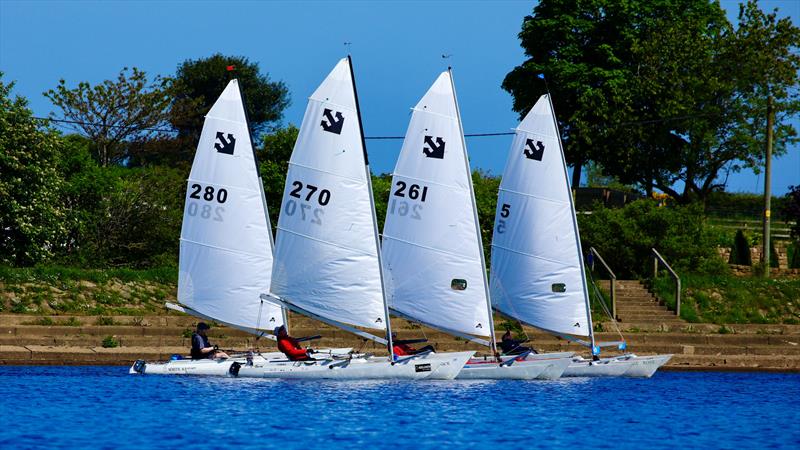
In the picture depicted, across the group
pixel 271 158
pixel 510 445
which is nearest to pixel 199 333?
pixel 510 445

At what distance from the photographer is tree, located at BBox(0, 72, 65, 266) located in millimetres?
45344

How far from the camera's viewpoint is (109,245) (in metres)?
50.9

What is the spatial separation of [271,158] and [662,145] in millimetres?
20450

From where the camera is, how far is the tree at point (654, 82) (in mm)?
62844

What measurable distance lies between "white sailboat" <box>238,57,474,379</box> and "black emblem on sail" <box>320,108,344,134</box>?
3cm

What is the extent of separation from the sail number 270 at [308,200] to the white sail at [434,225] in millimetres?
2224

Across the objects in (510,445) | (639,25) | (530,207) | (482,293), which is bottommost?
(510,445)

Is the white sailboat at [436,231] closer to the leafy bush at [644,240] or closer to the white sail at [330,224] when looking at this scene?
the white sail at [330,224]

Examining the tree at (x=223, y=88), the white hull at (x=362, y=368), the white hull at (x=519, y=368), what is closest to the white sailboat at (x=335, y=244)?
the white hull at (x=362, y=368)

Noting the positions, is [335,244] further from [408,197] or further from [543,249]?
[543,249]

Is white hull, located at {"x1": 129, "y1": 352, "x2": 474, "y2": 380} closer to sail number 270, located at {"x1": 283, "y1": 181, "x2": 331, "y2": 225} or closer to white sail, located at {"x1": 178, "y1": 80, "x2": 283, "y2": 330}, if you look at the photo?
white sail, located at {"x1": 178, "y1": 80, "x2": 283, "y2": 330}

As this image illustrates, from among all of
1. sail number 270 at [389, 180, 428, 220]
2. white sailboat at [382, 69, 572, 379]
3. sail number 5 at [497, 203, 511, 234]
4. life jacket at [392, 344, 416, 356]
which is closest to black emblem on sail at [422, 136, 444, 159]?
white sailboat at [382, 69, 572, 379]

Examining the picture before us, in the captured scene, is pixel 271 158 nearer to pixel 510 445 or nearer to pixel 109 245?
pixel 109 245

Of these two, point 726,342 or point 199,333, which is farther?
point 726,342
